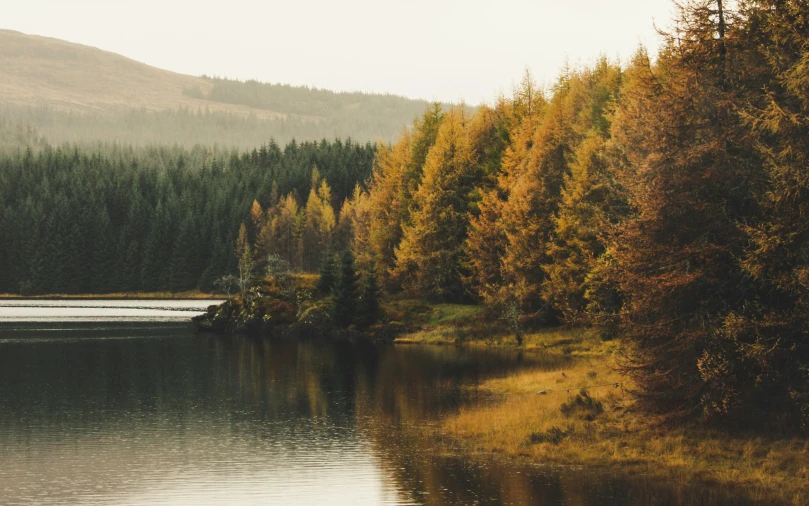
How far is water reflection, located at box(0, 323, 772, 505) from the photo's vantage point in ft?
75.2

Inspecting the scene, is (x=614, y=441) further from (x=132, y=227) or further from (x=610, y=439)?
(x=132, y=227)

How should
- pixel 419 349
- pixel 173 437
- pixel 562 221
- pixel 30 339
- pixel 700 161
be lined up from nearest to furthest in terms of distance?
pixel 700 161, pixel 173 437, pixel 562 221, pixel 419 349, pixel 30 339

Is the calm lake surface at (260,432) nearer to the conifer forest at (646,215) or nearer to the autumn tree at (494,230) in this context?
the conifer forest at (646,215)

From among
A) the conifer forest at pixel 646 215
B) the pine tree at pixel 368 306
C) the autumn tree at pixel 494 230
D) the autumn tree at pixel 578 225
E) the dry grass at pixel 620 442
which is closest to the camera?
the dry grass at pixel 620 442

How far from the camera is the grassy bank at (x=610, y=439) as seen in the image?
892 inches

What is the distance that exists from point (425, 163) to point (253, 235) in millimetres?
85508

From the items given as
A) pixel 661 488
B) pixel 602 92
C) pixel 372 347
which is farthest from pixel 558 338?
pixel 661 488

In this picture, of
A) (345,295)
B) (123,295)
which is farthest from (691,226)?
(123,295)

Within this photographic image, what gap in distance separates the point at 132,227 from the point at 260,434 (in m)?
150

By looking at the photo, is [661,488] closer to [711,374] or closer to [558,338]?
[711,374]

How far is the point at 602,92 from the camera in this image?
6438 centimetres

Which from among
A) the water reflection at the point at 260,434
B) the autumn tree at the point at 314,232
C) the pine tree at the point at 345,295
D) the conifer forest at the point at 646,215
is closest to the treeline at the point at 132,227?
the autumn tree at the point at 314,232

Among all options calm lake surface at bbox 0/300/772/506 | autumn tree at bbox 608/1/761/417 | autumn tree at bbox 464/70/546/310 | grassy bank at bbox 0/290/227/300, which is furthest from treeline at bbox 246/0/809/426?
grassy bank at bbox 0/290/227/300

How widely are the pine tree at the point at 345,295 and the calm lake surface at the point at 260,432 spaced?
11.1 metres
